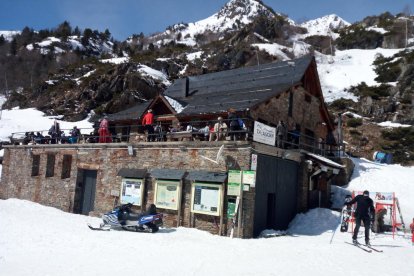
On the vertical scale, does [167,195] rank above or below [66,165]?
below

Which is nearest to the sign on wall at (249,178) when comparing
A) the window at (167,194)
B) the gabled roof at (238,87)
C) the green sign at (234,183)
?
the green sign at (234,183)

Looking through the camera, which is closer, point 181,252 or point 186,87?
point 181,252

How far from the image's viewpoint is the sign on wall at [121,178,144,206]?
666 inches

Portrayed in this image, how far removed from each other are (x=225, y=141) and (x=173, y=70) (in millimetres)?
46686

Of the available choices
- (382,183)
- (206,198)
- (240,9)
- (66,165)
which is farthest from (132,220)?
(240,9)

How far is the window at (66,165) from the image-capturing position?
21.6 meters

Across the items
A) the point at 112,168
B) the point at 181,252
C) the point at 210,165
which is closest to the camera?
the point at 181,252

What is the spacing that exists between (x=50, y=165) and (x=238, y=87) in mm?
12546

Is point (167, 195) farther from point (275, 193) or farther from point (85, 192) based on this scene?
point (85, 192)

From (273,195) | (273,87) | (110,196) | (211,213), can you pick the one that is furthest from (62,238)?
(273,87)

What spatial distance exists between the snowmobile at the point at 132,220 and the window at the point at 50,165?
10020 mm

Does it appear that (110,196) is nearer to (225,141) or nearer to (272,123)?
(225,141)

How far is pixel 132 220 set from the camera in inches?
535

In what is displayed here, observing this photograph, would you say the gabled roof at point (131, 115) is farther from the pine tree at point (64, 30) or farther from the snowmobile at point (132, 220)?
the pine tree at point (64, 30)
